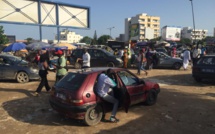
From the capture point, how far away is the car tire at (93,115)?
5.55 metres

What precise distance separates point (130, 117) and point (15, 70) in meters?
7.26

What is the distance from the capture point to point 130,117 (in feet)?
20.7

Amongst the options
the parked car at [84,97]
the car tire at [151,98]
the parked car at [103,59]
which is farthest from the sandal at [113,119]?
the parked car at [103,59]

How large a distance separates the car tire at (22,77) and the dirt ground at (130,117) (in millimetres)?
2200

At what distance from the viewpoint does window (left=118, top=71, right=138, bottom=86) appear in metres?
6.45

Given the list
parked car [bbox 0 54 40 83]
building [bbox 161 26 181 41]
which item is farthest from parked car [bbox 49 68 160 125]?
building [bbox 161 26 181 41]

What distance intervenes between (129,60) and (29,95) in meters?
11.4

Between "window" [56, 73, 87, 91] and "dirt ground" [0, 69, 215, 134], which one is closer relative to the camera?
"dirt ground" [0, 69, 215, 134]

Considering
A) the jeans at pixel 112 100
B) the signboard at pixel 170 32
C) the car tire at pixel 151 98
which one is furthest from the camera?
the signboard at pixel 170 32

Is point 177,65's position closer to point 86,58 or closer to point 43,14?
point 86,58

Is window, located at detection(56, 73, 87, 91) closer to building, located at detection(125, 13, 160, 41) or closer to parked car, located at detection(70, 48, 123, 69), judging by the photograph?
parked car, located at detection(70, 48, 123, 69)

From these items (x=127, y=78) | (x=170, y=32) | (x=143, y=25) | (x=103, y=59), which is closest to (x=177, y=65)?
(x=103, y=59)

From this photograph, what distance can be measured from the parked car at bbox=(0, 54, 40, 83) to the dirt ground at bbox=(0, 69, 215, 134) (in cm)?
226

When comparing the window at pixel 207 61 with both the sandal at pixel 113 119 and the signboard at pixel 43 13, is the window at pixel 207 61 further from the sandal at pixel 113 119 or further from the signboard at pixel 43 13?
the signboard at pixel 43 13
